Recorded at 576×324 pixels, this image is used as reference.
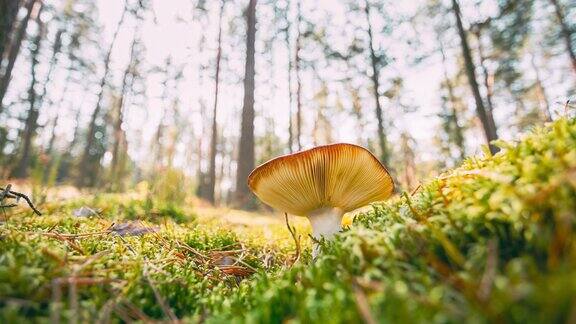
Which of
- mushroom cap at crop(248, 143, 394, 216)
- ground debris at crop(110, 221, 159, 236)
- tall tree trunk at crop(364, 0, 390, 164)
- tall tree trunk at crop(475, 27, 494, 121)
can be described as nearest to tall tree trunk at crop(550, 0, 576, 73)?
tall tree trunk at crop(475, 27, 494, 121)

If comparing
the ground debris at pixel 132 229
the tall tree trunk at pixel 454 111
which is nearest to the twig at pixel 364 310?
the ground debris at pixel 132 229

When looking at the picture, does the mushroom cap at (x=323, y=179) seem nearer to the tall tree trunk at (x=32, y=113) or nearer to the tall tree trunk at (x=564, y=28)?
the tall tree trunk at (x=564, y=28)

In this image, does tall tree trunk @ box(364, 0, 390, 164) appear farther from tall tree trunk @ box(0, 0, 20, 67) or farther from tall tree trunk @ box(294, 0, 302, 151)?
tall tree trunk @ box(0, 0, 20, 67)

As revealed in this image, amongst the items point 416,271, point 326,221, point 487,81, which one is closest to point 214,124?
point 487,81

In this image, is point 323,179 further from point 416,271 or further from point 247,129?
point 247,129

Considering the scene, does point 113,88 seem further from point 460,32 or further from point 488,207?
point 488,207

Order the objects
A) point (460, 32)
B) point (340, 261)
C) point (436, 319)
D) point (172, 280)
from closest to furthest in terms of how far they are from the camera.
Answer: point (436, 319) → point (340, 261) → point (172, 280) → point (460, 32)

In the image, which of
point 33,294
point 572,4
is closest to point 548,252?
point 33,294
